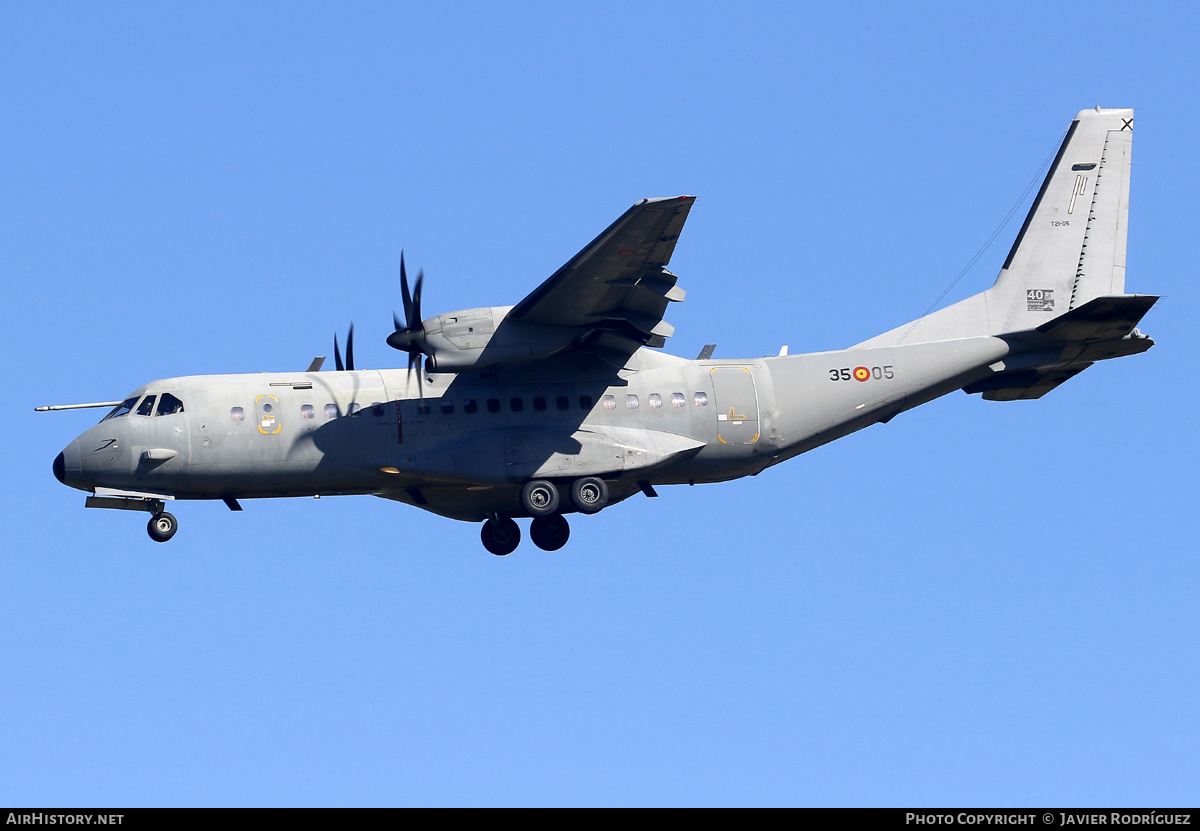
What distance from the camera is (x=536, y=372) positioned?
2675 cm

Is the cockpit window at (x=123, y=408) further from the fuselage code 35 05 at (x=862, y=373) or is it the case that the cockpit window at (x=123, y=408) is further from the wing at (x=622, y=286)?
the fuselage code 35 05 at (x=862, y=373)

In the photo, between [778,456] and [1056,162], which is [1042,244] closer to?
[1056,162]

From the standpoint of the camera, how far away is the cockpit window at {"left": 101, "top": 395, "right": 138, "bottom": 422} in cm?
2609

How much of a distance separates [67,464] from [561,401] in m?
8.50

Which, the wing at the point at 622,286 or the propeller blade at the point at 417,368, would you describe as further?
the propeller blade at the point at 417,368

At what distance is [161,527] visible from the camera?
25859 mm

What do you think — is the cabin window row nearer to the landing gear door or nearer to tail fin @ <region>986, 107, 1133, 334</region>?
the landing gear door

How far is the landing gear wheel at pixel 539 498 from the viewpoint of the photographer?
86.1 ft

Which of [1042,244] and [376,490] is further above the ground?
[1042,244]

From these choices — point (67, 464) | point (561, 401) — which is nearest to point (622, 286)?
point (561, 401)

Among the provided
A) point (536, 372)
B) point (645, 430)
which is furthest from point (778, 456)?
point (536, 372)

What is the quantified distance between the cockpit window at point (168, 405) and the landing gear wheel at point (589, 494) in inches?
272

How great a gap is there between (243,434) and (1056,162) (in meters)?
16.3

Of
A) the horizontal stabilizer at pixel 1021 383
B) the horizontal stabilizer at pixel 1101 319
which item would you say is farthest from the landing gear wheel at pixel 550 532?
the horizontal stabilizer at pixel 1101 319
